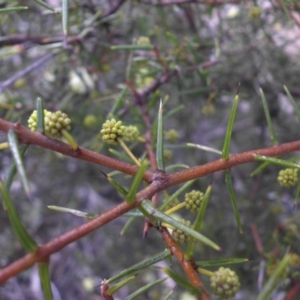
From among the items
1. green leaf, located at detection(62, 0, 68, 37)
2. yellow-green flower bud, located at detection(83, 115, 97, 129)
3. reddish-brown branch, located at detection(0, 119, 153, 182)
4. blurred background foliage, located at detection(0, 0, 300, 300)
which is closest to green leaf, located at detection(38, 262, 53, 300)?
reddish-brown branch, located at detection(0, 119, 153, 182)

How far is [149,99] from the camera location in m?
1.10

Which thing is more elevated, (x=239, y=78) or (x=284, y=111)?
(x=239, y=78)

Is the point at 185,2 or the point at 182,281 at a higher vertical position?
the point at 185,2

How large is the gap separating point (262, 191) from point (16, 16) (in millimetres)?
849

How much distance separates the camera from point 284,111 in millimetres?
Result: 1426

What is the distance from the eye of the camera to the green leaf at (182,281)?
1.20 feet

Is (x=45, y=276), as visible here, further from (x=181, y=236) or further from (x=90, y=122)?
(x=90, y=122)

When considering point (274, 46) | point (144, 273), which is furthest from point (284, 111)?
point (144, 273)

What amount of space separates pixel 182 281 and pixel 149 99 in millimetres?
762

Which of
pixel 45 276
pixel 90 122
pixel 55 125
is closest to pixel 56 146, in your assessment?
pixel 55 125

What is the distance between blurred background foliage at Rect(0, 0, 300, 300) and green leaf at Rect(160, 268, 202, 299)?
550mm

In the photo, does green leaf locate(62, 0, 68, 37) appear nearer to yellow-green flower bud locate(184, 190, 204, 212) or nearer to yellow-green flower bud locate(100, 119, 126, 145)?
yellow-green flower bud locate(100, 119, 126, 145)

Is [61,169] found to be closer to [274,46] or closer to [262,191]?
[262,191]

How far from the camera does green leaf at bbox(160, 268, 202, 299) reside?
14.4 inches
